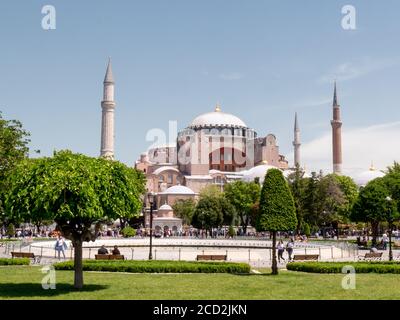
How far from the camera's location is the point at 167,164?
9062 cm

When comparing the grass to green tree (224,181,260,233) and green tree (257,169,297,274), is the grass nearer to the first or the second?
green tree (257,169,297,274)

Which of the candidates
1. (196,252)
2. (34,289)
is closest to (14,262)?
(34,289)

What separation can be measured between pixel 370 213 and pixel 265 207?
66.4ft

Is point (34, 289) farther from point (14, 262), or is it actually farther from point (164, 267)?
point (14, 262)

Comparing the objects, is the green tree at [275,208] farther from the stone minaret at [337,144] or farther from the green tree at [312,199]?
the stone minaret at [337,144]

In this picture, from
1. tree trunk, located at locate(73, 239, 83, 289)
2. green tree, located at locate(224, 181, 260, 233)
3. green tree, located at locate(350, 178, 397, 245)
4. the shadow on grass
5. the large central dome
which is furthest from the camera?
the large central dome

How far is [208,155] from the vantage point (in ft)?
290

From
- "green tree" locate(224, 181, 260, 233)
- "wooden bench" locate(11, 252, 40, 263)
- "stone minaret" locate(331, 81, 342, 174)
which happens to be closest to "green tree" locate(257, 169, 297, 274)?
"wooden bench" locate(11, 252, 40, 263)

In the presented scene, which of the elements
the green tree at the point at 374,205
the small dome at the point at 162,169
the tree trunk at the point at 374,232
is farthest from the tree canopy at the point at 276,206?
the small dome at the point at 162,169

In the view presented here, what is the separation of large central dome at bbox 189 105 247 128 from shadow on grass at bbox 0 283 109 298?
267 ft

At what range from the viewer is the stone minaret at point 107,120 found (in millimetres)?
73000

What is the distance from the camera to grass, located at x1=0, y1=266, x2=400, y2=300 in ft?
38.4

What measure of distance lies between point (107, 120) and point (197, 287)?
203 ft
